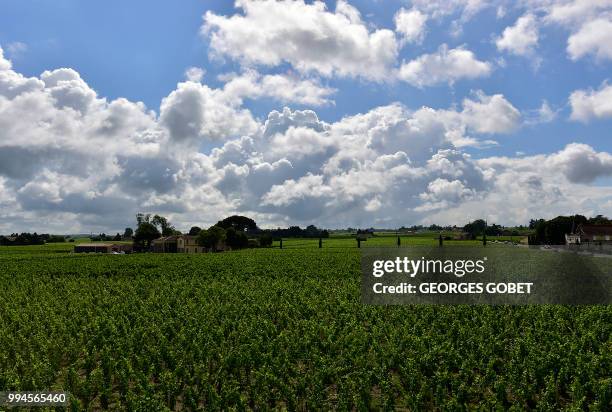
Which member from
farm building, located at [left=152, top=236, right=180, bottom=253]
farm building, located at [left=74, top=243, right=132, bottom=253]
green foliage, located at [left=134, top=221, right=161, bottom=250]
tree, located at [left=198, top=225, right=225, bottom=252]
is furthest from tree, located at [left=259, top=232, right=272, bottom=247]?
farm building, located at [left=74, top=243, right=132, bottom=253]

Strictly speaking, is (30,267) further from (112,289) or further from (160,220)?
(160,220)

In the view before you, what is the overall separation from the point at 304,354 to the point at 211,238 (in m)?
95.4

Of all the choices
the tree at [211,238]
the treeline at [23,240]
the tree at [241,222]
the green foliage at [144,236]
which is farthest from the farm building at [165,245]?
the treeline at [23,240]

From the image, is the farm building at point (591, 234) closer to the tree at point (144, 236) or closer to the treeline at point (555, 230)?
the treeline at point (555, 230)

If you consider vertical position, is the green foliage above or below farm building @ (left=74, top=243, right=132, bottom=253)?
above

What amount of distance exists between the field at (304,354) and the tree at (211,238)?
259 ft

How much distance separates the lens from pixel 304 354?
1844 cm

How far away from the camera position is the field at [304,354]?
49.9ft

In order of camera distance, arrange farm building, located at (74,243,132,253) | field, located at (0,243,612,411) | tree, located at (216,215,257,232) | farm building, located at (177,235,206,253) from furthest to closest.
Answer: tree, located at (216,215,257,232), farm building, located at (177,235,206,253), farm building, located at (74,243,132,253), field, located at (0,243,612,411)

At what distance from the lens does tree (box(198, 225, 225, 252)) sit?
111 m

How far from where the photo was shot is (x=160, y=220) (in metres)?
173

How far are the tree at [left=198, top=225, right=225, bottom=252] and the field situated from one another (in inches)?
3114

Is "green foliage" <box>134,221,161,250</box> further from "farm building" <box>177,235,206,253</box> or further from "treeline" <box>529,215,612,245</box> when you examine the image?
"treeline" <box>529,215,612,245</box>

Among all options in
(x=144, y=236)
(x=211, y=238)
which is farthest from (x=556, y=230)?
(x=144, y=236)
